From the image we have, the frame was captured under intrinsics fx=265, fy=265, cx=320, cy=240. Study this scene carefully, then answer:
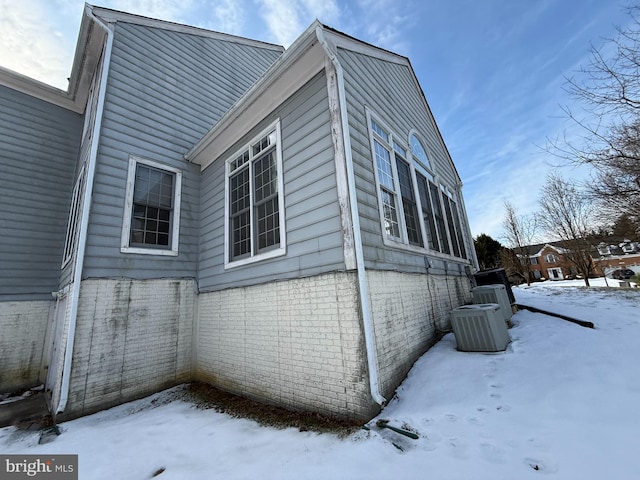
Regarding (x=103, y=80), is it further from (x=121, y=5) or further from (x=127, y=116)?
(x=121, y=5)

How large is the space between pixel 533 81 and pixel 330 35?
576cm

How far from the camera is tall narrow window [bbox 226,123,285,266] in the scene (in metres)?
4.87

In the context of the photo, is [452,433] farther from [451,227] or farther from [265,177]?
[451,227]

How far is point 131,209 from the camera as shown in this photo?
5.66m

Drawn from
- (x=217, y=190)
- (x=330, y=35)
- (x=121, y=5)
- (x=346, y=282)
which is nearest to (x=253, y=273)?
(x=346, y=282)

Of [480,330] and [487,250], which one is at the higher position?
[487,250]

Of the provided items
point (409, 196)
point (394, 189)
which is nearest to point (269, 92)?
point (394, 189)

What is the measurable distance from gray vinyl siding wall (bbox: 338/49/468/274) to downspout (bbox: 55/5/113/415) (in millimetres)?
5045

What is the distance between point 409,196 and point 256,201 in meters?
3.38

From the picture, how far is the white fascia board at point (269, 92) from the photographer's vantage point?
4.25 meters

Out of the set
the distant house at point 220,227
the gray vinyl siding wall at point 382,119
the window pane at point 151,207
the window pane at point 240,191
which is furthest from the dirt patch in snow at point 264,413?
the window pane at point 240,191

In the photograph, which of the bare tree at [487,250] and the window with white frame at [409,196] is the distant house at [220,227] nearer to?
the window with white frame at [409,196]

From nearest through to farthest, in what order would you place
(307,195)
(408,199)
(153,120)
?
(307,195) < (408,199) < (153,120)

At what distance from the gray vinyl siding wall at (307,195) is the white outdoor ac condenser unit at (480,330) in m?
2.66
